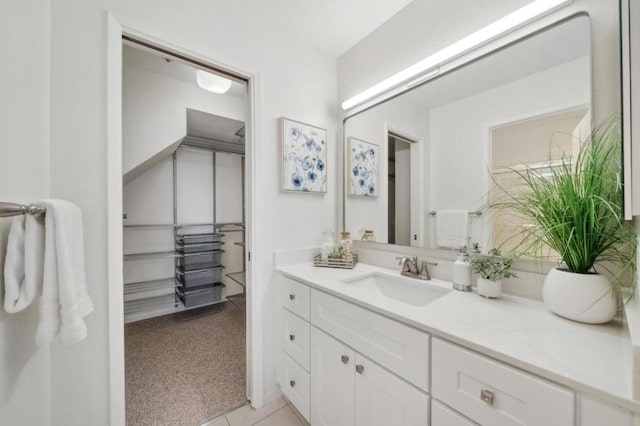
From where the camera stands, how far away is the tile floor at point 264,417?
1339 millimetres

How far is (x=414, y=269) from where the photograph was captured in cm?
133

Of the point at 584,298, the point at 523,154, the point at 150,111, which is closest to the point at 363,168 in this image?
the point at 523,154

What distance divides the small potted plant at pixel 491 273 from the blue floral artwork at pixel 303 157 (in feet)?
3.46

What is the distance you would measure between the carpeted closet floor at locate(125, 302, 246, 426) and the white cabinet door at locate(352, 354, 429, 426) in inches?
37.5

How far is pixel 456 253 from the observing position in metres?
1.22

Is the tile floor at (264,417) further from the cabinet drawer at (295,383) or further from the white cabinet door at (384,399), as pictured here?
the white cabinet door at (384,399)

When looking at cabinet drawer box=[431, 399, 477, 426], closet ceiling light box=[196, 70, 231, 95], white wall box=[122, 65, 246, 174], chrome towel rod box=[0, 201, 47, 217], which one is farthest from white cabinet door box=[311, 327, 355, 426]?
white wall box=[122, 65, 246, 174]

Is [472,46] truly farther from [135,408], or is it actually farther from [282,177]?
[135,408]

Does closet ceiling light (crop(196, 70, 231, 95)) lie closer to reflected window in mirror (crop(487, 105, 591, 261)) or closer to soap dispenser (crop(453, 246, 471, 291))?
reflected window in mirror (crop(487, 105, 591, 261))

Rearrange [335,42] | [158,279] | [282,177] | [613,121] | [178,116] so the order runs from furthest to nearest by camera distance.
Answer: [158,279] → [178,116] → [335,42] → [282,177] → [613,121]

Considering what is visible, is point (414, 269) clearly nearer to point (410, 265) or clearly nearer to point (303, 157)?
point (410, 265)

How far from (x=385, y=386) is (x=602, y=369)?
23.4 inches

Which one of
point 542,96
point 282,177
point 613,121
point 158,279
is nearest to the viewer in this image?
point 613,121

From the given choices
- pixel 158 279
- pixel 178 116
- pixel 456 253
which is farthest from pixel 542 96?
pixel 158 279
